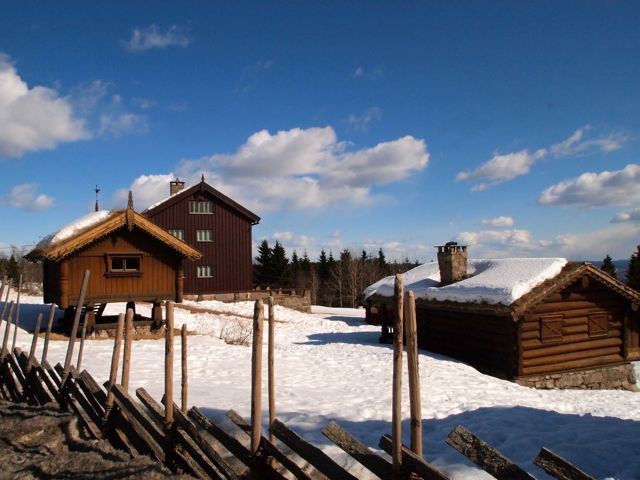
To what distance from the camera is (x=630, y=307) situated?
16812 mm

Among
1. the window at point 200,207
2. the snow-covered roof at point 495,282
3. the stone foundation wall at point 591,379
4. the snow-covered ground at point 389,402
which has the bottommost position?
the stone foundation wall at point 591,379

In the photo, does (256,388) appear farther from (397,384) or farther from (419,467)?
(419,467)

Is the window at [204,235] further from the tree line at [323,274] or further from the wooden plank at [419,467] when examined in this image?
the wooden plank at [419,467]

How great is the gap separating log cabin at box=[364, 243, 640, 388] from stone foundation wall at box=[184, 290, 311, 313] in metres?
17.3

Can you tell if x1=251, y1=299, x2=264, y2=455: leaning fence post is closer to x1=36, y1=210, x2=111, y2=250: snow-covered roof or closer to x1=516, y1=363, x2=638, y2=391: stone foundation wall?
x1=516, y1=363, x2=638, y2=391: stone foundation wall

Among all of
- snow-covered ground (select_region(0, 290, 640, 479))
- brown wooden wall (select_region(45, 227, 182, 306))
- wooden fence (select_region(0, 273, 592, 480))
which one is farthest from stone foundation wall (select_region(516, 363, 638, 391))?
brown wooden wall (select_region(45, 227, 182, 306))

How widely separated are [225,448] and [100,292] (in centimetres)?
1314

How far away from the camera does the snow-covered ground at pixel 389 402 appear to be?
262 inches

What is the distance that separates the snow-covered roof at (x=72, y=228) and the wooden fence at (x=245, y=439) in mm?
9260

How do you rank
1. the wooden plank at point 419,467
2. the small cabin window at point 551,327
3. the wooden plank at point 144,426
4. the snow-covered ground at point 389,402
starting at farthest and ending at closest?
the small cabin window at point 551,327
the snow-covered ground at point 389,402
the wooden plank at point 144,426
the wooden plank at point 419,467

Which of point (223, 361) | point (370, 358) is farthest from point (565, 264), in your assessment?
point (223, 361)

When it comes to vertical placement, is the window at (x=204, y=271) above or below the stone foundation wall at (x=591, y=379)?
above

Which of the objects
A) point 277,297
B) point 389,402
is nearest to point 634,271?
point 277,297

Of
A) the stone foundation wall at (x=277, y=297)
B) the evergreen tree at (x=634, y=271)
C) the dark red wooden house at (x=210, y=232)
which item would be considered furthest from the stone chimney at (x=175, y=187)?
the evergreen tree at (x=634, y=271)
